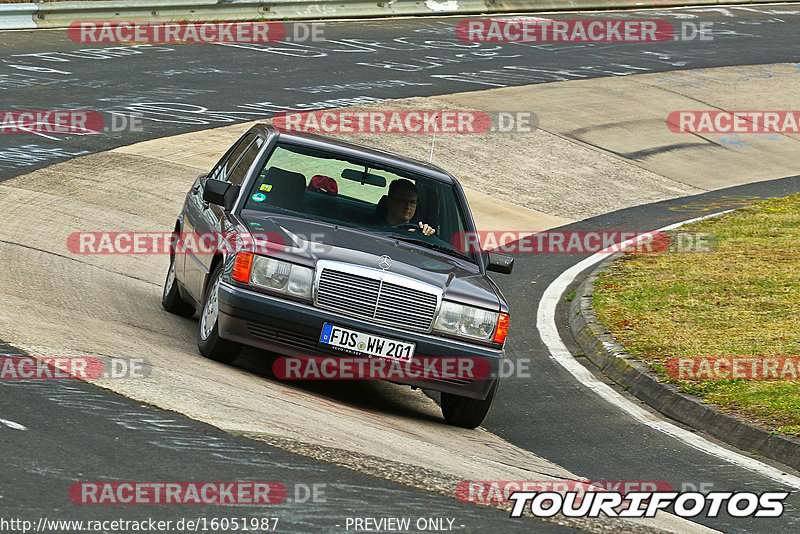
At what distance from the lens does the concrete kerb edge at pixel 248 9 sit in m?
23.7

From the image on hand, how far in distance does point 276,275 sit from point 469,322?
1286 mm

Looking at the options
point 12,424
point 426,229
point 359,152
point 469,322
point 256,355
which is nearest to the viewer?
point 12,424

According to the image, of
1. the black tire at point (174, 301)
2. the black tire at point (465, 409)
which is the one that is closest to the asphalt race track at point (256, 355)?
the black tire at point (465, 409)

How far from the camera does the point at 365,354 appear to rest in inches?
302

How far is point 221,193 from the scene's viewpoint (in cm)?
862

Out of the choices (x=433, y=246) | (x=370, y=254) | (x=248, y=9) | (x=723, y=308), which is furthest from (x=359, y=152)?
(x=248, y=9)

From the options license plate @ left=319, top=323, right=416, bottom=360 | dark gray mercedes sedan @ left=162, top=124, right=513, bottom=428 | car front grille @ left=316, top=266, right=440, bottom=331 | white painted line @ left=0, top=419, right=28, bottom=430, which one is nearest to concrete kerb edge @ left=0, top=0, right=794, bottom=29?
dark gray mercedes sedan @ left=162, top=124, right=513, bottom=428

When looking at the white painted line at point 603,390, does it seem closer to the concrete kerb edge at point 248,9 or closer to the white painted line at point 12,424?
the white painted line at point 12,424

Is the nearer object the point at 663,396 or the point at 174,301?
the point at 663,396

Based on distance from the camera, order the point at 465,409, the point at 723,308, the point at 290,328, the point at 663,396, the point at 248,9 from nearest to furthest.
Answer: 1. the point at 290,328
2. the point at 465,409
3. the point at 663,396
4. the point at 723,308
5. the point at 248,9

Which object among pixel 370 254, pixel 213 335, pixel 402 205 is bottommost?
pixel 213 335

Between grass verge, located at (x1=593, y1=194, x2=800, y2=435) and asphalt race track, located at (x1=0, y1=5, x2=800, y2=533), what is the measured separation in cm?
70

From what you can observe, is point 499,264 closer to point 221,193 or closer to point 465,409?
point 465,409

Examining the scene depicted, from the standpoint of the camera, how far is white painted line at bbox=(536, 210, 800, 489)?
788 cm
